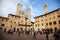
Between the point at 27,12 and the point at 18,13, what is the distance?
3.10 metres

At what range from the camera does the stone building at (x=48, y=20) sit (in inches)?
746

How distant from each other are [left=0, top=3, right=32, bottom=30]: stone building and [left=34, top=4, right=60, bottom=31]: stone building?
3.32 m

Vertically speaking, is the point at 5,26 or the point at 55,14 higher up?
the point at 55,14

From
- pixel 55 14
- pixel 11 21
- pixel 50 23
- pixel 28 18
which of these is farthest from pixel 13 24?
pixel 55 14

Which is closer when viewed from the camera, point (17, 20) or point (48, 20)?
point (48, 20)

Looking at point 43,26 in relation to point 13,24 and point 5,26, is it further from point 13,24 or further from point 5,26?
point 5,26

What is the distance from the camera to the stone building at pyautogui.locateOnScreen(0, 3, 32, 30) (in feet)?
73.5

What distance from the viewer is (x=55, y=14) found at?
19.6 m

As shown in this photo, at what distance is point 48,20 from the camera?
2161 centimetres

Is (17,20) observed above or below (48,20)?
above

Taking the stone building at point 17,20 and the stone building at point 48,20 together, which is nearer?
the stone building at point 48,20

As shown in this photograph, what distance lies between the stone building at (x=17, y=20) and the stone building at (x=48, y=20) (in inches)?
131

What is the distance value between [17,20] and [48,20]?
911 centimetres

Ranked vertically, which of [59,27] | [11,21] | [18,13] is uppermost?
[18,13]
